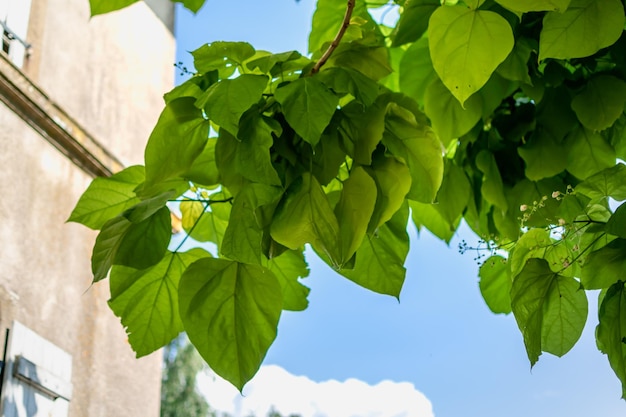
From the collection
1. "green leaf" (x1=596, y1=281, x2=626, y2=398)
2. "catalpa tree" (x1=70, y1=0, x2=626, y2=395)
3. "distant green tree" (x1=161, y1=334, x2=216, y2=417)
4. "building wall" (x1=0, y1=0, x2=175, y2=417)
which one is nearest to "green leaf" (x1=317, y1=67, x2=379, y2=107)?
"catalpa tree" (x1=70, y1=0, x2=626, y2=395)

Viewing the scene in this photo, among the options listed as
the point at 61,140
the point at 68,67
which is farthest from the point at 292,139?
the point at 68,67

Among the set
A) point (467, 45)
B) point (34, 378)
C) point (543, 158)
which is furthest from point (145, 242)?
point (34, 378)

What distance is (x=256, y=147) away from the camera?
22.5 inches

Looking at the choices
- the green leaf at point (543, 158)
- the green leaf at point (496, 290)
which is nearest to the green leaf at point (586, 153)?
the green leaf at point (543, 158)

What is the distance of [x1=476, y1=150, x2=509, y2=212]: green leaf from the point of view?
2.65ft

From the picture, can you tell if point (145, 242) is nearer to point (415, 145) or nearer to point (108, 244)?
point (108, 244)

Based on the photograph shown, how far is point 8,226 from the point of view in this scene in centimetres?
261

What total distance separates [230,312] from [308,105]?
0.16m

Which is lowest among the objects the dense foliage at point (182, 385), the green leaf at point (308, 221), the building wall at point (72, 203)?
the green leaf at point (308, 221)

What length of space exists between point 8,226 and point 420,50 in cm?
212

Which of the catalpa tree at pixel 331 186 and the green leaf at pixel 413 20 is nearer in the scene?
the catalpa tree at pixel 331 186

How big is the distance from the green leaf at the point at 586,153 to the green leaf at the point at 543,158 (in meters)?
0.02

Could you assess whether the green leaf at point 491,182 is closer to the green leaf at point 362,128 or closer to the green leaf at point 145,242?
the green leaf at point 362,128

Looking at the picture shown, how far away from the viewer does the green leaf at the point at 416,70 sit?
79 centimetres
